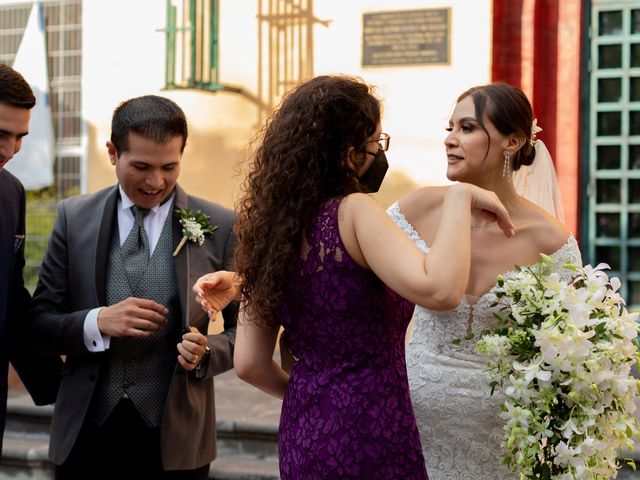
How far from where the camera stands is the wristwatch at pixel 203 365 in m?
3.08

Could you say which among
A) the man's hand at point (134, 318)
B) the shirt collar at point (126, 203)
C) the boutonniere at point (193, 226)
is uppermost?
the shirt collar at point (126, 203)

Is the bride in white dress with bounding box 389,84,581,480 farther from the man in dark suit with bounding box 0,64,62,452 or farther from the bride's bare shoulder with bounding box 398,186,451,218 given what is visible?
the man in dark suit with bounding box 0,64,62,452

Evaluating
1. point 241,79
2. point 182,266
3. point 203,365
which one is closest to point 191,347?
point 203,365

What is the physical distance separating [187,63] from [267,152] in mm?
6530

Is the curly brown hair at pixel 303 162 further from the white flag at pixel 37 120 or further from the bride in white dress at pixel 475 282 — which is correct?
the white flag at pixel 37 120

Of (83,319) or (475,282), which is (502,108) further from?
(83,319)

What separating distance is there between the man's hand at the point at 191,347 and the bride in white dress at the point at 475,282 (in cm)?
84

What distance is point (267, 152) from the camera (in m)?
2.52

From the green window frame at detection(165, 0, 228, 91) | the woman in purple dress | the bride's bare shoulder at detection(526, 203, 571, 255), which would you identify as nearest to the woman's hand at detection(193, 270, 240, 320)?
the woman in purple dress

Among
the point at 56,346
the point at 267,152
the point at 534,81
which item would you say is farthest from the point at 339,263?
the point at 534,81

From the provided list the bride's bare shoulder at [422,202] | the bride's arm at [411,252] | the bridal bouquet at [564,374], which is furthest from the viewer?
the bride's bare shoulder at [422,202]

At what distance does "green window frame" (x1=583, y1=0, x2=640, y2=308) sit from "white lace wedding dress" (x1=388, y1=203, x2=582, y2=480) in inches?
178

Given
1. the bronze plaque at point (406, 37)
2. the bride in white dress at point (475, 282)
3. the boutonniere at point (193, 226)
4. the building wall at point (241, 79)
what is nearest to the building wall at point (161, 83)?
the building wall at point (241, 79)

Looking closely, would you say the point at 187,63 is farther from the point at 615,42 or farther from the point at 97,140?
the point at 615,42
